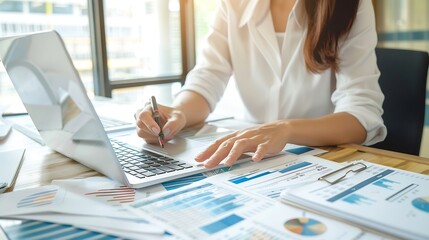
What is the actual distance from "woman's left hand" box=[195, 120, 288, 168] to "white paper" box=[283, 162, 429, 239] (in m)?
0.16

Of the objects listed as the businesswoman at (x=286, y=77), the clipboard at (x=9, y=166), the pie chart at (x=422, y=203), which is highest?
the businesswoman at (x=286, y=77)

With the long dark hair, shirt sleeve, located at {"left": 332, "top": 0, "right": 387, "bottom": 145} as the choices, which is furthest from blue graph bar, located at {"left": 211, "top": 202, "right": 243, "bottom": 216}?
the long dark hair

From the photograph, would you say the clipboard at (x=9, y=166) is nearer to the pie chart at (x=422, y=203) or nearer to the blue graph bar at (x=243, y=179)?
the blue graph bar at (x=243, y=179)

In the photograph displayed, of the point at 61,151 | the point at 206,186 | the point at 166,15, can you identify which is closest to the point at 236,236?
the point at 206,186

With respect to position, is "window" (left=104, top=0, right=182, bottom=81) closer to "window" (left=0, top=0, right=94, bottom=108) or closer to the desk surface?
"window" (left=0, top=0, right=94, bottom=108)

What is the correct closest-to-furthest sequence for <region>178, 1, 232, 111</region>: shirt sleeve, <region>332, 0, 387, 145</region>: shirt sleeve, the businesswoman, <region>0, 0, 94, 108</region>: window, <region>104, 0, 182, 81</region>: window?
the businesswoman → <region>332, 0, 387, 145</region>: shirt sleeve → <region>178, 1, 232, 111</region>: shirt sleeve → <region>0, 0, 94, 108</region>: window → <region>104, 0, 182, 81</region>: window

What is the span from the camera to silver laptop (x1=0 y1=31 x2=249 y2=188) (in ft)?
1.68

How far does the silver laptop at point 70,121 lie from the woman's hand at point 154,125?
0.08 ft

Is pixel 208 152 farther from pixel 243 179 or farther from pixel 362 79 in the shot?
pixel 362 79

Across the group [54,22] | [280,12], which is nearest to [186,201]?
[280,12]

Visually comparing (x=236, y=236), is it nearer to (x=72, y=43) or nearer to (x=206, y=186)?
(x=206, y=186)

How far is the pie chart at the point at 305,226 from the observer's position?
40 centimetres

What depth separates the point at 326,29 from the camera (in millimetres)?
976

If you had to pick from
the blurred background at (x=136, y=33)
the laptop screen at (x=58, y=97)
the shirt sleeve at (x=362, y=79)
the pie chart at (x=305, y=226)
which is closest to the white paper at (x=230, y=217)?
the pie chart at (x=305, y=226)
